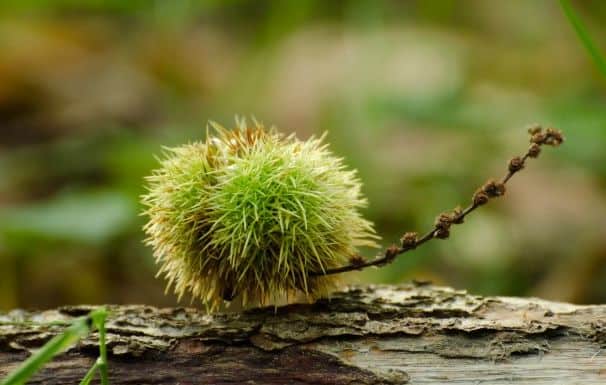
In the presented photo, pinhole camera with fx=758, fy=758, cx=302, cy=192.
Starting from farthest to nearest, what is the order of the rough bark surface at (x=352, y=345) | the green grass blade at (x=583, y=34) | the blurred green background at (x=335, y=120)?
1. the blurred green background at (x=335, y=120)
2. the green grass blade at (x=583, y=34)
3. the rough bark surface at (x=352, y=345)

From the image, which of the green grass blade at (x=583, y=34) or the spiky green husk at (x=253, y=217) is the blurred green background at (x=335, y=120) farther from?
the green grass blade at (x=583, y=34)

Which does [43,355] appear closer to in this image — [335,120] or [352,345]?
[352,345]

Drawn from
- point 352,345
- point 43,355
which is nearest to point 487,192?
point 352,345

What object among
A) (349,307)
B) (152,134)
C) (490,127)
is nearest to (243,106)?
(152,134)

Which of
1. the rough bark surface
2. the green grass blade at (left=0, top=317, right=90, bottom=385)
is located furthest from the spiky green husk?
the green grass blade at (left=0, top=317, right=90, bottom=385)

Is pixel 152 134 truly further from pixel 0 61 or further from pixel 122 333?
pixel 122 333

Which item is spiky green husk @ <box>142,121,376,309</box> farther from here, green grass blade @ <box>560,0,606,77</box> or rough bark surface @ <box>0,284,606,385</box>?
green grass blade @ <box>560,0,606,77</box>

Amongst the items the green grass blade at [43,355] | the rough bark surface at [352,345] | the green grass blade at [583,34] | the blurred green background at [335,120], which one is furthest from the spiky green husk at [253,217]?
the blurred green background at [335,120]
